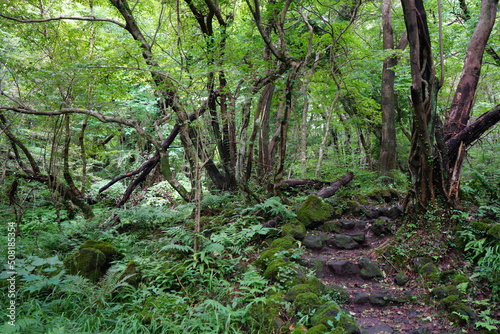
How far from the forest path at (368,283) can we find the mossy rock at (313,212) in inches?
8.3

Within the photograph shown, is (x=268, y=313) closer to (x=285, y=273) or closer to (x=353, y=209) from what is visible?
(x=285, y=273)

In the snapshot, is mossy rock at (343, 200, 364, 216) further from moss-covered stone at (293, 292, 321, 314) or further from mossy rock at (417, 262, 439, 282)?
moss-covered stone at (293, 292, 321, 314)

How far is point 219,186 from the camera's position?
907 centimetres

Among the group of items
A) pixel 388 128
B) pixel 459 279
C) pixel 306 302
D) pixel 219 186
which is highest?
pixel 388 128

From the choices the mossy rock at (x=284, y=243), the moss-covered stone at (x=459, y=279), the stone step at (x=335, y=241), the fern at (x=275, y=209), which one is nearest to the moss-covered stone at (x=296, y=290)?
the mossy rock at (x=284, y=243)

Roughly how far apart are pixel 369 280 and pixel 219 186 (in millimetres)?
5449

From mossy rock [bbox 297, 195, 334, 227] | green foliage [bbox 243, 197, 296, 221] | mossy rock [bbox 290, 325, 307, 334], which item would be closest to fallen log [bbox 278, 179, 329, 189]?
mossy rock [bbox 297, 195, 334, 227]

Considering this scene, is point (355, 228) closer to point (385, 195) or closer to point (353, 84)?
point (385, 195)

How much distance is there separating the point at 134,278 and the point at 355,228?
439cm

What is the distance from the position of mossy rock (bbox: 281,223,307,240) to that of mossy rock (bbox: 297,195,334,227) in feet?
1.30

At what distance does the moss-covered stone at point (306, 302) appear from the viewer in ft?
11.8

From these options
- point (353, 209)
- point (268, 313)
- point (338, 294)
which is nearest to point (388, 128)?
point (353, 209)

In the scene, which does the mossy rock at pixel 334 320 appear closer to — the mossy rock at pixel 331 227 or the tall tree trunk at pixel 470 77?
the mossy rock at pixel 331 227

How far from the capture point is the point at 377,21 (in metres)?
13.7
